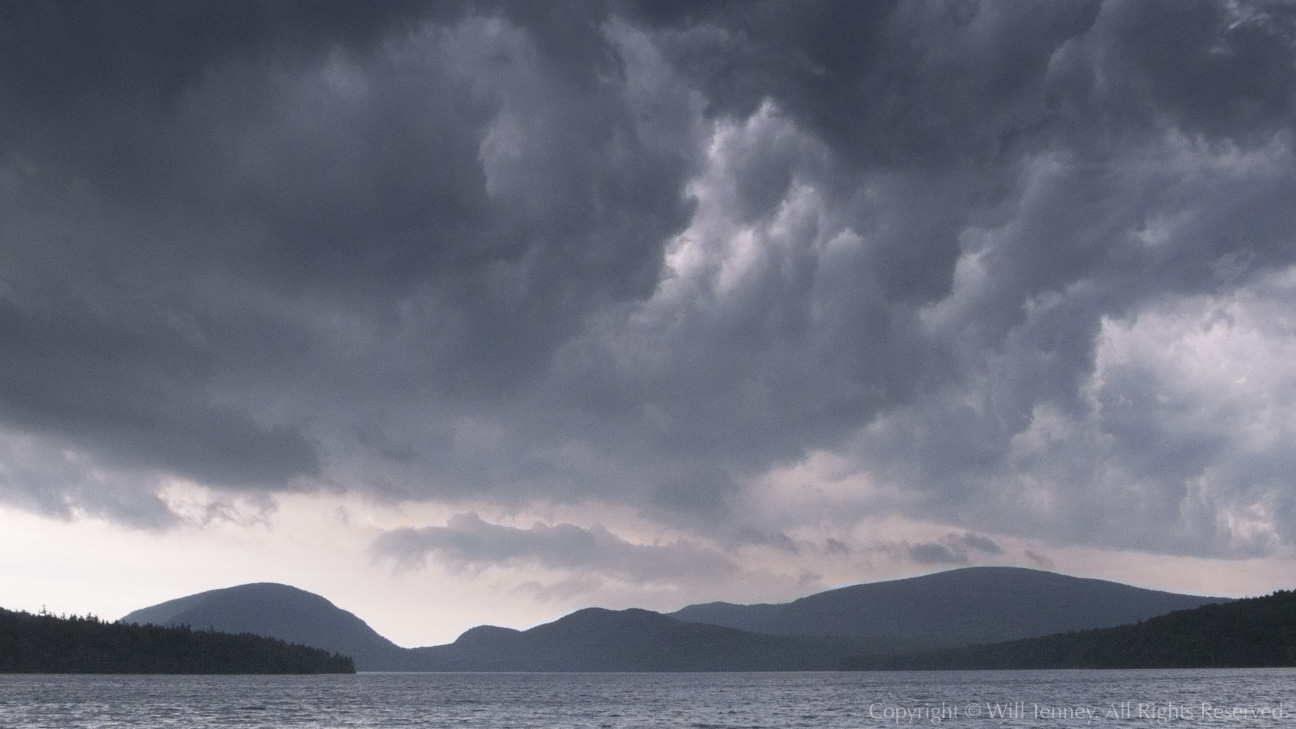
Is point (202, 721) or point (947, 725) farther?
point (202, 721)

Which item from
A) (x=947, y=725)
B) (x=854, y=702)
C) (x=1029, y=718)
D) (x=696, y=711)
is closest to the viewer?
(x=947, y=725)

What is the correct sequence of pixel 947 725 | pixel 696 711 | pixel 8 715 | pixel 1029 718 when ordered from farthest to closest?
pixel 696 711 → pixel 8 715 → pixel 1029 718 → pixel 947 725

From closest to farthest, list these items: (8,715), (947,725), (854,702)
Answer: (947,725) < (8,715) < (854,702)

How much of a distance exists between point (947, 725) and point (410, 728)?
72.0 metres

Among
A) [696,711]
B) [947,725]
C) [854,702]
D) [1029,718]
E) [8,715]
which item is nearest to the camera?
[947,725]

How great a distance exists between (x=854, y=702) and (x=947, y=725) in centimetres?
6644

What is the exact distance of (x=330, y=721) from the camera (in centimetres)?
14312

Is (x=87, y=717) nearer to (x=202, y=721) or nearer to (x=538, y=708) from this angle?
(x=202, y=721)

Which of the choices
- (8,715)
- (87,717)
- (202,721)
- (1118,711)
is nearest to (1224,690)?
(1118,711)

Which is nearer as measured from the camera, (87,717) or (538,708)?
(87,717)

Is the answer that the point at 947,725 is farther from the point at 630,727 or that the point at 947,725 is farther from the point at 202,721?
the point at 202,721

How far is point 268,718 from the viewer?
14375cm

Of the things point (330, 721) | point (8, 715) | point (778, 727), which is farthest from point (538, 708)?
point (8, 715)

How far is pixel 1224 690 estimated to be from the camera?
172 metres
